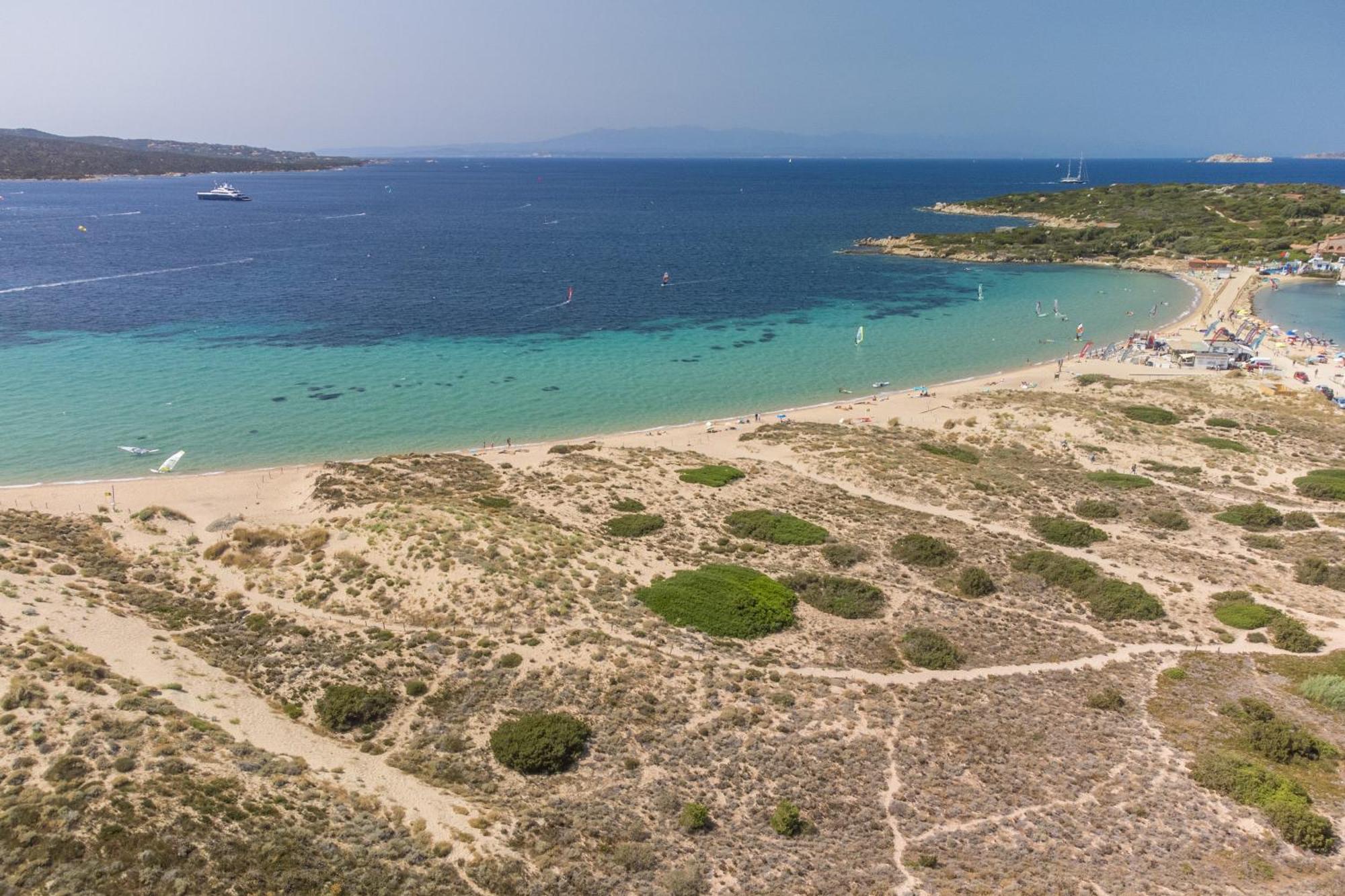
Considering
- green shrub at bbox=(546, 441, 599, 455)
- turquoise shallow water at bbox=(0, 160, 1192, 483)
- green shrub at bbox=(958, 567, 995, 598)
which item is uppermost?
turquoise shallow water at bbox=(0, 160, 1192, 483)

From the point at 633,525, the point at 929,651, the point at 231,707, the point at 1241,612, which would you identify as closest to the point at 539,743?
the point at 231,707

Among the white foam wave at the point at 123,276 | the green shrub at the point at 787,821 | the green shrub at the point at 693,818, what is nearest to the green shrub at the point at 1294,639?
the green shrub at the point at 787,821

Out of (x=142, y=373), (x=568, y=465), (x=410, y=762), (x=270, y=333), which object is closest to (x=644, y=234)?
(x=270, y=333)

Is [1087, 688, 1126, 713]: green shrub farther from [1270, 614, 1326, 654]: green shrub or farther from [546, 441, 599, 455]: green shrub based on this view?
[546, 441, 599, 455]: green shrub

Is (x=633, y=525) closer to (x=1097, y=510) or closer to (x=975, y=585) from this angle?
(x=975, y=585)

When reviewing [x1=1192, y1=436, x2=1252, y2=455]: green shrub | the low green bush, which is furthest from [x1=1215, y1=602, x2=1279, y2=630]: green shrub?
[x1=1192, y1=436, x2=1252, y2=455]: green shrub

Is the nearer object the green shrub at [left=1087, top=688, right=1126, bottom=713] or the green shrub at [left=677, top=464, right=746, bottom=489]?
the green shrub at [left=1087, top=688, right=1126, bottom=713]

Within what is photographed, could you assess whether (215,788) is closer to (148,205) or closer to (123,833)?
(123,833)
